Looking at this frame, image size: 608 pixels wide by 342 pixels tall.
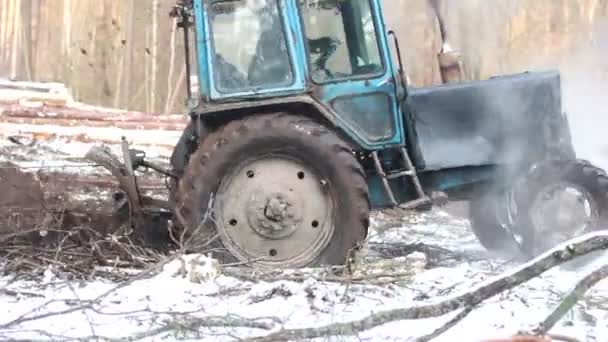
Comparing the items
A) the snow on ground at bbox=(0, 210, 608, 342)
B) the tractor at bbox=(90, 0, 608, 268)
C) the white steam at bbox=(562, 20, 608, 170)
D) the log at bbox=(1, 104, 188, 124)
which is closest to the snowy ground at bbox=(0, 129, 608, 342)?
the snow on ground at bbox=(0, 210, 608, 342)

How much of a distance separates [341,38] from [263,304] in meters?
2.39

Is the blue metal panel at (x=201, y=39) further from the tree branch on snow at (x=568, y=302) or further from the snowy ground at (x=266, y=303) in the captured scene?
the tree branch on snow at (x=568, y=302)

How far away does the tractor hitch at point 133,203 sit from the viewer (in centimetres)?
707

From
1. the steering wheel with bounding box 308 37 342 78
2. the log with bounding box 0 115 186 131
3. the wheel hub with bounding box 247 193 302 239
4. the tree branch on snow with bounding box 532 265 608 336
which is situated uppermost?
the steering wheel with bounding box 308 37 342 78

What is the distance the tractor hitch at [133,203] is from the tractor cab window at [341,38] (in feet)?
5.05

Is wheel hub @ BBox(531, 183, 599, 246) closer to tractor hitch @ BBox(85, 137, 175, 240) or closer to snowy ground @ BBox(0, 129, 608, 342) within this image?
snowy ground @ BBox(0, 129, 608, 342)

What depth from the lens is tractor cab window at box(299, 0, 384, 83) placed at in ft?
22.8

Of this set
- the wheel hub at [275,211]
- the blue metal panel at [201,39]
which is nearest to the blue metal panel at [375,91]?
the wheel hub at [275,211]

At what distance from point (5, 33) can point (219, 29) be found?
1215cm

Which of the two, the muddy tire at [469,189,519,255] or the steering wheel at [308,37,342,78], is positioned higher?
the steering wheel at [308,37,342,78]

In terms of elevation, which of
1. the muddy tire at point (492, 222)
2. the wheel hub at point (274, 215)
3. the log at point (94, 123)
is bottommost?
the muddy tire at point (492, 222)

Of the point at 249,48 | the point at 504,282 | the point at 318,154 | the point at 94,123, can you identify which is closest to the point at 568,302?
the point at 504,282

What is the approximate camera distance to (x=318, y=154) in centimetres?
659

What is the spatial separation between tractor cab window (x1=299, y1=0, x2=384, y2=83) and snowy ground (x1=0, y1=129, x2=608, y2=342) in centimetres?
136
